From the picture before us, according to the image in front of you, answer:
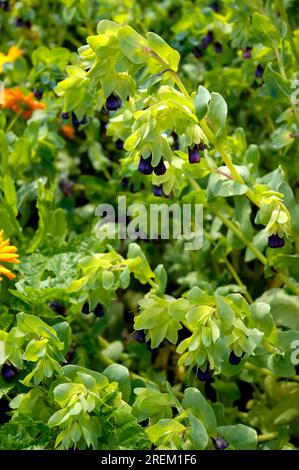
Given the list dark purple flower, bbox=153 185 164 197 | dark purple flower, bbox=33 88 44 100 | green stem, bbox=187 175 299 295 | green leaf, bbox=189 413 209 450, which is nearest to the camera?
green leaf, bbox=189 413 209 450

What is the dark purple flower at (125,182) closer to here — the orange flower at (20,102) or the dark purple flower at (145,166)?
the orange flower at (20,102)

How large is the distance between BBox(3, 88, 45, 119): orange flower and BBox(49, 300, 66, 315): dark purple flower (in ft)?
2.25

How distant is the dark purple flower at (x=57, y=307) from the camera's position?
172 cm

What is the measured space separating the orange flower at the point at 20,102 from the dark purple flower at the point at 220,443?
3.68 feet

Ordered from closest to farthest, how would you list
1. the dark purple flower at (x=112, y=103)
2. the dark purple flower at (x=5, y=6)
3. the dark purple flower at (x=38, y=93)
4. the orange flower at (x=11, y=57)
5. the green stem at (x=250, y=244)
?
the dark purple flower at (x=112, y=103) < the green stem at (x=250, y=244) < the dark purple flower at (x=38, y=93) < the orange flower at (x=11, y=57) < the dark purple flower at (x=5, y=6)

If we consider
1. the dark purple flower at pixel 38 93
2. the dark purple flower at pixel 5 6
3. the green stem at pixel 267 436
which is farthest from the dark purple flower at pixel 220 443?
the dark purple flower at pixel 5 6

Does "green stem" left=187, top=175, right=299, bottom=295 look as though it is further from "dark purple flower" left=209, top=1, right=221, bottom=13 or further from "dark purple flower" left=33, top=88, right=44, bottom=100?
"dark purple flower" left=209, top=1, right=221, bottom=13

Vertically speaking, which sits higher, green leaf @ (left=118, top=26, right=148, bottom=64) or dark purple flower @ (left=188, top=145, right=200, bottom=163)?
green leaf @ (left=118, top=26, right=148, bottom=64)

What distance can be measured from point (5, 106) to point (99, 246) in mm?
623

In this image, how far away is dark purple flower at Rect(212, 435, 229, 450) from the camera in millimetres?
1388

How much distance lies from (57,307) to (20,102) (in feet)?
2.41

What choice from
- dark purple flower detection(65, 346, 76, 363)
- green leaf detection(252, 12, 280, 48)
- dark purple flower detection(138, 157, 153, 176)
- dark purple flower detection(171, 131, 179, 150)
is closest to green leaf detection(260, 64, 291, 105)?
green leaf detection(252, 12, 280, 48)

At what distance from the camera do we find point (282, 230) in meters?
1.44

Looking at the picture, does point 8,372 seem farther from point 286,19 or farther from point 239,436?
point 286,19
